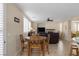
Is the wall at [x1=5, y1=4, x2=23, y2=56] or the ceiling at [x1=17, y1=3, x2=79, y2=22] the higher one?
the ceiling at [x1=17, y1=3, x2=79, y2=22]

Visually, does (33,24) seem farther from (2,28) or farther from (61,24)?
(2,28)

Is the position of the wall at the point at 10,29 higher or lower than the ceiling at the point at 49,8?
lower

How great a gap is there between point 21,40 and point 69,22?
722 centimetres

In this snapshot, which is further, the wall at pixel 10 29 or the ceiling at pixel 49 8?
the ceiling at pixel 49 8

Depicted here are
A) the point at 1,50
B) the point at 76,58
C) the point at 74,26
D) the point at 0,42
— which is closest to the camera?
the point at 76,58

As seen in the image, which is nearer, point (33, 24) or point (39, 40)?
point (39, 40)

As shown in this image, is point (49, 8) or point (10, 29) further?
point (49, 8)

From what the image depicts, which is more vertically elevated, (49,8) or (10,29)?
(49,8)

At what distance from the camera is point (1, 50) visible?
8.53 feet

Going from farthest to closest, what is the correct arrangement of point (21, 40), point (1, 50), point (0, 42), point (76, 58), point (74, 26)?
point (74, 26) < point (21, 40) < point (0, 42) < point (1, 50) < point (76, 58)

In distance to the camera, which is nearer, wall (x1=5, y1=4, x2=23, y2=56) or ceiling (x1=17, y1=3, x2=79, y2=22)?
wall (x1=5, y1=4, x2=23, y2=56)

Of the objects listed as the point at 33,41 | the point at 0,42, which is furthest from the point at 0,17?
the point at 33,41

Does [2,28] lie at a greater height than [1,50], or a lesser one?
greater

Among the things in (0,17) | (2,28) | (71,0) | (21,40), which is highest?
(71,0)
